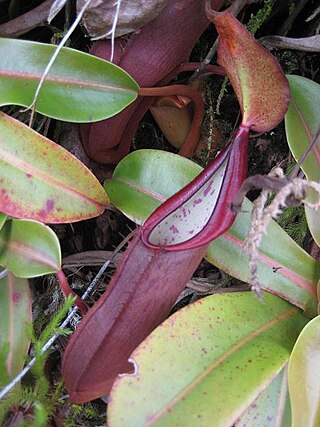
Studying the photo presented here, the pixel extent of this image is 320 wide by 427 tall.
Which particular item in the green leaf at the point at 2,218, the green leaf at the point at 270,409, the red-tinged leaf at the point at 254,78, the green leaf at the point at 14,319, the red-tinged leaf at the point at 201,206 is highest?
the red-tinged leaf at the point at 254,78

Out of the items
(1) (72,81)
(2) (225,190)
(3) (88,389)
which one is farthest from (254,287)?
(1) (72,81)

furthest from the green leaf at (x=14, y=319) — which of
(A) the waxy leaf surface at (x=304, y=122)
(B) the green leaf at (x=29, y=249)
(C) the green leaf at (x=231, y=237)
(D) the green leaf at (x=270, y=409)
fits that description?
(A) the waxy leaf surface at (x=304, y=122)

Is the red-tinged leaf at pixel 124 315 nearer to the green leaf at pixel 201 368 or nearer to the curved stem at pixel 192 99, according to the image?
the green leaf at pixel 201 368

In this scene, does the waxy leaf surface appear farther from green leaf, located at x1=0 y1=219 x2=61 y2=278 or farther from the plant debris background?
green leaf, located at x1=0 y1=219 x2=61 y2=278

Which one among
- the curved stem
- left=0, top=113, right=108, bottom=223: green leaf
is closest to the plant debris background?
the curved stem

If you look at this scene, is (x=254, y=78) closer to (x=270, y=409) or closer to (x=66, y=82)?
(x=66, y=82)

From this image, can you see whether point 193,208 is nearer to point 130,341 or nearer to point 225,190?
point 225,190

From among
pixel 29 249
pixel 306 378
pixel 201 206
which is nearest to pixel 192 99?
pixel 201 206
